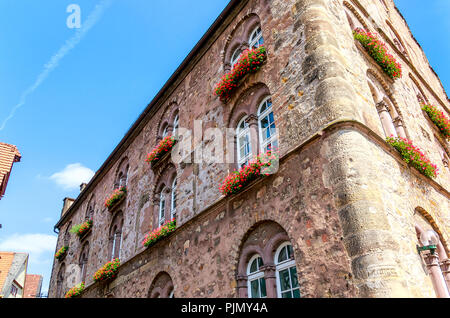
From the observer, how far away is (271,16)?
30.2ft

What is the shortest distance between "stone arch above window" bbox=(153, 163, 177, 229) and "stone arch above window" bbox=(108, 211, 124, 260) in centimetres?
309

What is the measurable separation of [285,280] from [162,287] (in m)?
4.86

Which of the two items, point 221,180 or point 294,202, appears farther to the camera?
point 221,180

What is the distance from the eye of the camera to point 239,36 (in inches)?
422

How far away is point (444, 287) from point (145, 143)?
466 inches

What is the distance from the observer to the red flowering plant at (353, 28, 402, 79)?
8.71m

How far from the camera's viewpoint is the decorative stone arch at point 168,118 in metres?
13.2

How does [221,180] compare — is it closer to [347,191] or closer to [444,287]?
[347,191]

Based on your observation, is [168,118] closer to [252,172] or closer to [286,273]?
[252,172]

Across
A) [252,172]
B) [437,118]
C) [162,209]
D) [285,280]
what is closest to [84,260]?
[162,209]

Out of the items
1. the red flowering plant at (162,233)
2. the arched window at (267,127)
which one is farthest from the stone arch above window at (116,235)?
the arched window at (267,127)

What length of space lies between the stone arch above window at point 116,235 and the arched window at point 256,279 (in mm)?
8109

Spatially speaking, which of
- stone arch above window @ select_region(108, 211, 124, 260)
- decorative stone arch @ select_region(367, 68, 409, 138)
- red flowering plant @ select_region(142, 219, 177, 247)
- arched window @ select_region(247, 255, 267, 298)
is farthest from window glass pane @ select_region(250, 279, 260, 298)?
stone arch above window @ select_region(108, 211, 124, 260)
